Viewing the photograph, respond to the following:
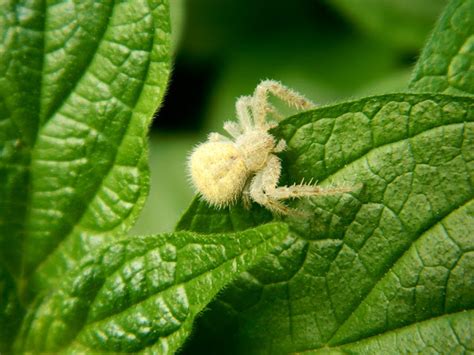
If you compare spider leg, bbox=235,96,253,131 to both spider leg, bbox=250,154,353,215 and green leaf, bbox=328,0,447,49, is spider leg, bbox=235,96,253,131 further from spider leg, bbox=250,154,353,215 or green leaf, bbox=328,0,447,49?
green leaf, bbox=328,0,447,49

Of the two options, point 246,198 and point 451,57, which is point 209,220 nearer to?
point 246,198

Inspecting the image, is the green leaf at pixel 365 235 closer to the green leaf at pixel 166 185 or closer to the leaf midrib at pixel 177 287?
the leaf midrib at pixel 177 287

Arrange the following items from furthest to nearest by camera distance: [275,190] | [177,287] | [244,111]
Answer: [244,111] → [275,190] → [177,287]

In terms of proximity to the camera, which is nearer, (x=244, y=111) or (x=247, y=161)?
(x=247, y=161)

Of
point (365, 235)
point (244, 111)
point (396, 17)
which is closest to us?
point (365, 235)

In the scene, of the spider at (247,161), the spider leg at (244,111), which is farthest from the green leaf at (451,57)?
the spider leg at (244,111)

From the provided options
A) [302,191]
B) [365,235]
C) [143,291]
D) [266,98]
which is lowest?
[143,291]

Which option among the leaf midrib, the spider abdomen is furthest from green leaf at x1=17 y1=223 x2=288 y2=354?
the spider abdomen

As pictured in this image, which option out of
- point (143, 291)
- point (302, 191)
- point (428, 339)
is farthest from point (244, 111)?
point (428, 339)
